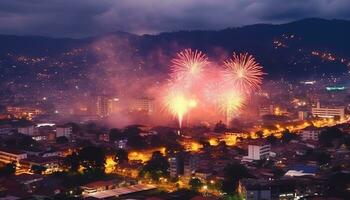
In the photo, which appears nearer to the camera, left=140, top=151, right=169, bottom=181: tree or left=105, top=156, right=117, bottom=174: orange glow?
left=140, top=151, right=169, bottom=181: tree

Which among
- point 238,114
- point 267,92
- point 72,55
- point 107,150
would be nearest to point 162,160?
point 107,150

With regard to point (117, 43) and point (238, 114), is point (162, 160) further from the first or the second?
point (117, 43)

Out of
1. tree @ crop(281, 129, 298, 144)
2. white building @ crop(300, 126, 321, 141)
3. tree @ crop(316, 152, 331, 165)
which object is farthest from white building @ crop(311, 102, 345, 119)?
tree @ crop(316, 152, 331, 165)

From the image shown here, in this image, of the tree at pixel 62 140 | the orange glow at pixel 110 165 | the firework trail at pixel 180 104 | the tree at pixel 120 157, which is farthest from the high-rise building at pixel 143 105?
the tree at pixel 120 157

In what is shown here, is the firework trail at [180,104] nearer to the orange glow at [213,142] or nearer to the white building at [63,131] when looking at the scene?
the orange glow at [213,142]

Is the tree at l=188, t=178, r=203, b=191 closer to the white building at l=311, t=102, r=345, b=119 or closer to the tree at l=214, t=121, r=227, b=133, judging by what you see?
the tree at l=214, t=121, r=227, b=133

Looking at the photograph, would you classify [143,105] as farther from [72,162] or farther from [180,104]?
[72,162]
